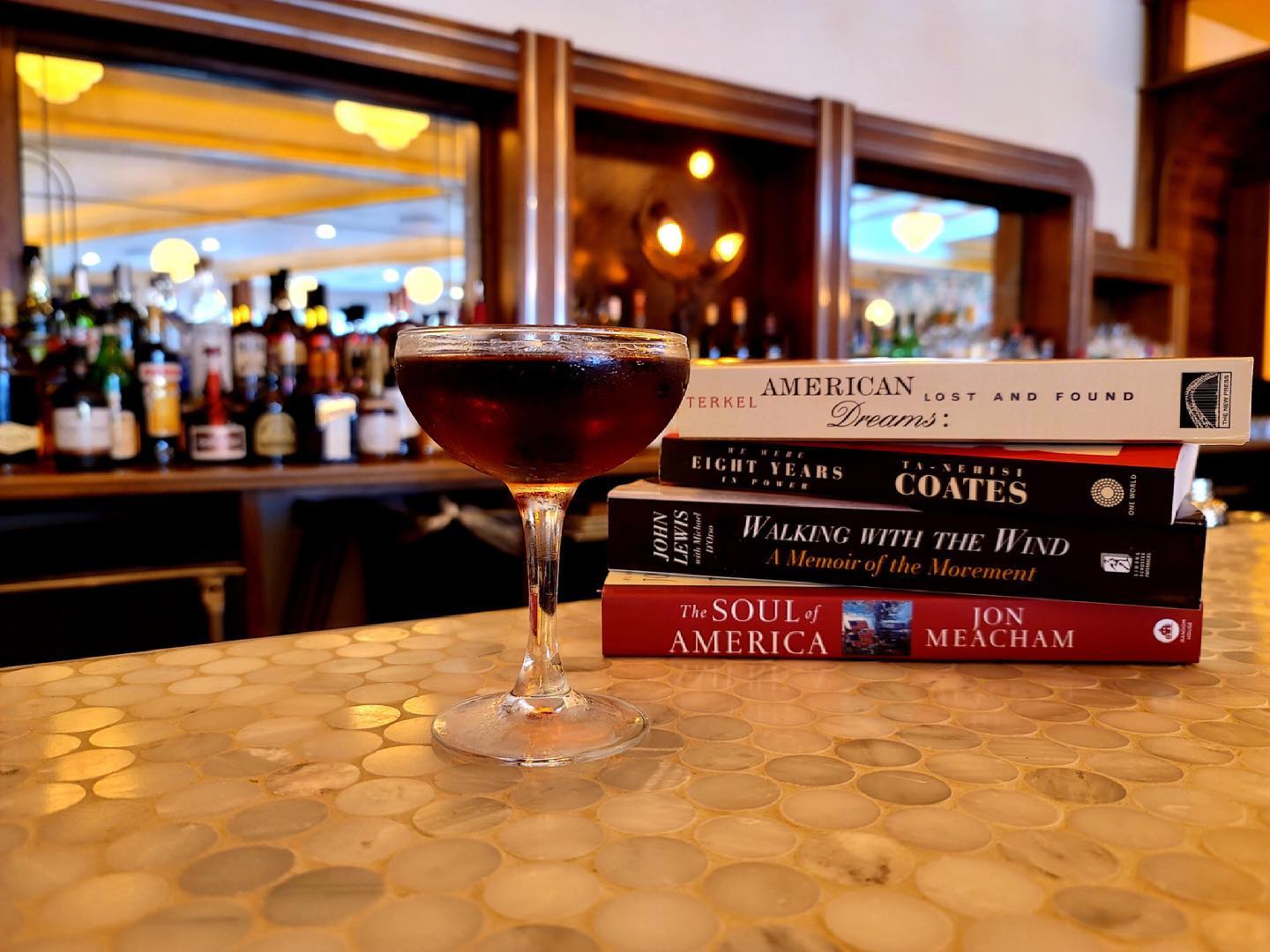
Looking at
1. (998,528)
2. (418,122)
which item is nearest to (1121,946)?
(998,528)

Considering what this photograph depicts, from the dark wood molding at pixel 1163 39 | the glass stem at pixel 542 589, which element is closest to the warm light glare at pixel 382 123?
the glass stem at pixel 542 589

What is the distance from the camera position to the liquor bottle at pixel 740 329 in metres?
2.76

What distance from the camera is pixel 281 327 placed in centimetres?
224

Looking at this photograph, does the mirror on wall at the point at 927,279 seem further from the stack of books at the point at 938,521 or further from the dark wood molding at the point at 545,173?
the stack of books at the point at 938,521

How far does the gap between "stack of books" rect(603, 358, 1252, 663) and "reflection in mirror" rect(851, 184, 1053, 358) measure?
2.63 metres

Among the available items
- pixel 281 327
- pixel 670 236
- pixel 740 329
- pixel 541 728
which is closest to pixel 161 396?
pixel 281 327

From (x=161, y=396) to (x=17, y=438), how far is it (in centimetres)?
26

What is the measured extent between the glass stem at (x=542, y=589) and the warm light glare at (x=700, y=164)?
8.06 ft

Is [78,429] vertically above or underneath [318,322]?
underneath

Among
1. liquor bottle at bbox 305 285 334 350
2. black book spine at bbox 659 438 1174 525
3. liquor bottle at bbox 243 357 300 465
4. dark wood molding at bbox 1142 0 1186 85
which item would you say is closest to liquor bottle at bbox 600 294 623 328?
liquor bottle at bbox 305 285 334 350

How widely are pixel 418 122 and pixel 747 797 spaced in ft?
7.84

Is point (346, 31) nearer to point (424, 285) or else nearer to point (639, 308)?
point (424, 285)

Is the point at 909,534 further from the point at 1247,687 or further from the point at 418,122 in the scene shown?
the point at 418,122

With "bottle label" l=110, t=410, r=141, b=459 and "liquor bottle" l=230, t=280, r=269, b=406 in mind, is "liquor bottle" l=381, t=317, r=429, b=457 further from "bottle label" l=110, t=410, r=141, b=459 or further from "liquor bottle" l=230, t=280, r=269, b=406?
"bottle label" l=110, t=410, r=141, b=459
